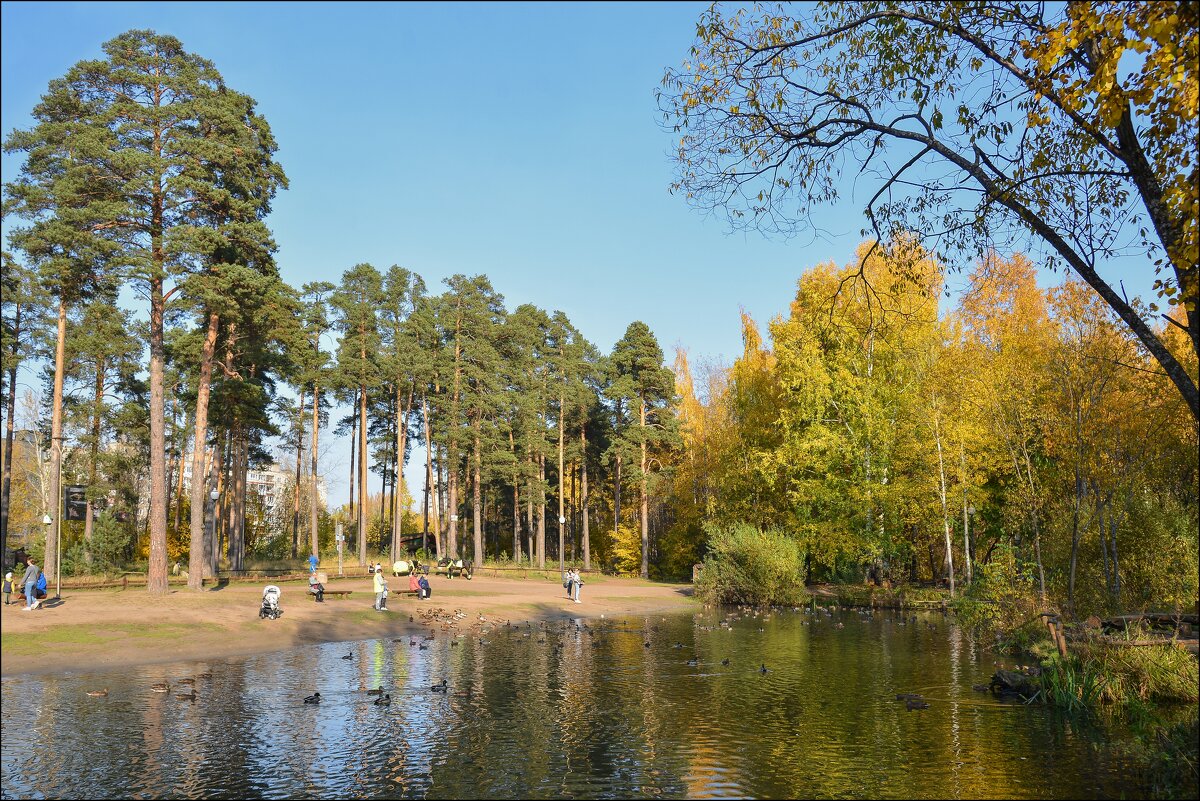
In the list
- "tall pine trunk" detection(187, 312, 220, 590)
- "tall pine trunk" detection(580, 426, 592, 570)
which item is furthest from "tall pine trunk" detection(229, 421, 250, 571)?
"tall pine trunk" detection(580, 426, 592, 570)

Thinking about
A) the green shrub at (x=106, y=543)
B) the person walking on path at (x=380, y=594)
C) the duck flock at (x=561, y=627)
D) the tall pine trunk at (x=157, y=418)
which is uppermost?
the tall pine trunk at (x=157, y=418)

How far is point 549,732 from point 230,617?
18.6m

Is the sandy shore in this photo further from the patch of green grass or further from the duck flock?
the duck flock

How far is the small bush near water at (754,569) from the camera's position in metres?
42.1

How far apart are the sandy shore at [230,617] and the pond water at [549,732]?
1.79 m

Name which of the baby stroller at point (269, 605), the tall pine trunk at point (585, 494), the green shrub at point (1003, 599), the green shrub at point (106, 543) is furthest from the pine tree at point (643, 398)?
the green shrub at point (1003, 599)

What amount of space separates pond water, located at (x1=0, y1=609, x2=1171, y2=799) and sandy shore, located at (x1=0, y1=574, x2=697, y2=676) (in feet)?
5.87

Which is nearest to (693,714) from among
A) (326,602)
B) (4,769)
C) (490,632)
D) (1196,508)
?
(4,769)

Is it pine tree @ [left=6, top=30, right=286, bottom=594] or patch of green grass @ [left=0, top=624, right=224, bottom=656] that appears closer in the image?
patch of green grass @ [left=0, top=624, right=224, bottom=656]

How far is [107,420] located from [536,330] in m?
34.2

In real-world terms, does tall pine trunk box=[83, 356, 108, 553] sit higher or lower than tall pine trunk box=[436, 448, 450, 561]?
higher

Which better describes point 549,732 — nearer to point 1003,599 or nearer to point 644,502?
point 1003,599

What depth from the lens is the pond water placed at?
1177 centimetres

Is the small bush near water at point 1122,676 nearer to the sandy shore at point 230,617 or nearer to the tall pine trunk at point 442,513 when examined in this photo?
the sandy shore at point 230,617
